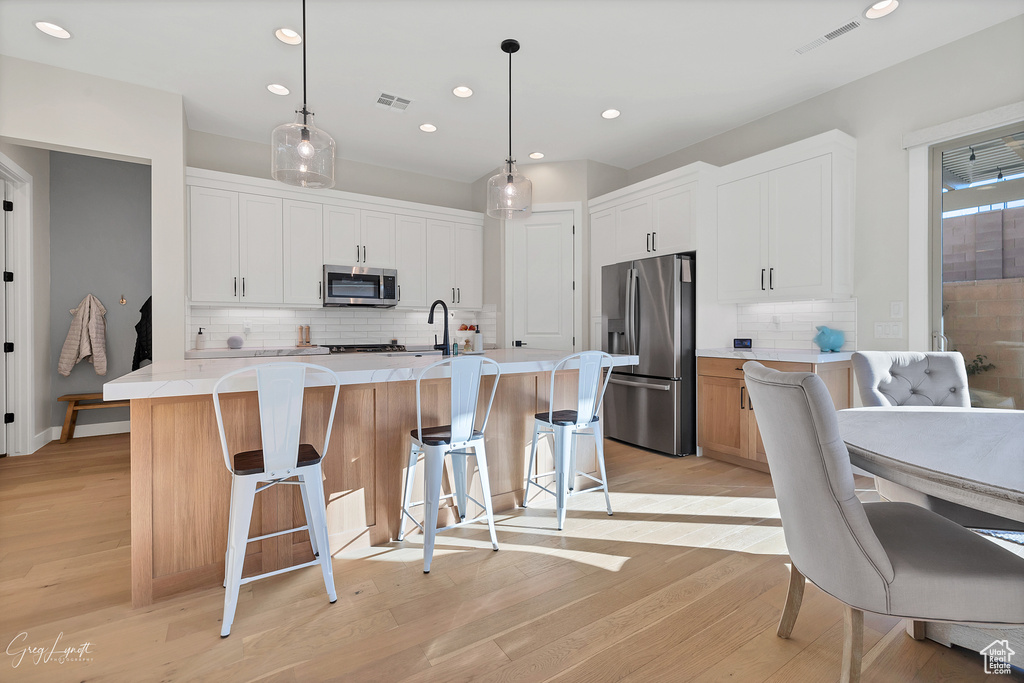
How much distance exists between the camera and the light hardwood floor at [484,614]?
1.56 meters

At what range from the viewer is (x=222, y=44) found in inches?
122

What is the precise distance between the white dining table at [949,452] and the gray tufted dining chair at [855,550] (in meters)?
0.13

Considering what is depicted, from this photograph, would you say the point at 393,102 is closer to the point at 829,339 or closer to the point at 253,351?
the point at 253,351

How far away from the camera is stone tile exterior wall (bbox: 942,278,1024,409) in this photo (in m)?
2.88

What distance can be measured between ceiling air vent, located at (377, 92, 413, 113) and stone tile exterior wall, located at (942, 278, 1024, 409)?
4202 mm

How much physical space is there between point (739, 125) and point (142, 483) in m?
4.98

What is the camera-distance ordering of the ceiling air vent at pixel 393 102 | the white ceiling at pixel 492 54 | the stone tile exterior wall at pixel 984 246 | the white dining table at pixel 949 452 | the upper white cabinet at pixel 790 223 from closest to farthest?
the white dining table at pixel 949 452, the white ceiling at pixel 492 54, the stone tile exterior wall at pixel 984 246, the upper white cabinet at pixel 790 223, the ceiling air vent at pixel 393 102

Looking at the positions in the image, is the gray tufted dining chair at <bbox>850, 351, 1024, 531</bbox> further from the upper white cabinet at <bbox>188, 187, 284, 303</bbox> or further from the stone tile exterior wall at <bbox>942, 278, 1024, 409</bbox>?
the upper white cabinet at <bbox>188, 187, 284, 303</bbox>

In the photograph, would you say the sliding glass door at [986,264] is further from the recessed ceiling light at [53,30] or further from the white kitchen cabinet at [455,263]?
the recessed ceiling light at [53,30]

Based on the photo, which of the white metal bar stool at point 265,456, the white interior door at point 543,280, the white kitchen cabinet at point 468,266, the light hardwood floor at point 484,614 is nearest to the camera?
the light hardwood floor at point 484,614

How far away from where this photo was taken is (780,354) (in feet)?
11.5

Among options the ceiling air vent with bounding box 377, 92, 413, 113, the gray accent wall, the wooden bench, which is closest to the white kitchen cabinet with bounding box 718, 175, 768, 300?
the ceiling air vent with bounding box 377, 92, 413, 113

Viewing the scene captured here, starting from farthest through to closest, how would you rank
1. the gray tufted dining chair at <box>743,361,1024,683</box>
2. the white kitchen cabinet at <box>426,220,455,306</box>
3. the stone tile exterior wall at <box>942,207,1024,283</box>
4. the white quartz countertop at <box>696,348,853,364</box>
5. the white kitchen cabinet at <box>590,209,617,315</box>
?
the white kitchen cabinet at <box>426,220,455,306</box> → the white kitchen cabinet at <box>590,209,617,315</box> → the white quartz countertop at <box>696,348,853,364</box> → the stone tile exterior wall at <box>942,207,1024,283</box> → the gray tufted dining chair at <box>743,361,1024,683</box>

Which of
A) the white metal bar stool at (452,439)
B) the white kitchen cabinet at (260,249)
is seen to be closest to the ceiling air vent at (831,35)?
the white metal bar stool at (452,439)
